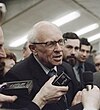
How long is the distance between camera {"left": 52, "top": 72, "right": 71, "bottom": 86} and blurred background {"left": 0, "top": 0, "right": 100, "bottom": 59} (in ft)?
17.1

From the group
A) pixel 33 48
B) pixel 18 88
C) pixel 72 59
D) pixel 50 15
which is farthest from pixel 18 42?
pixel 18 88

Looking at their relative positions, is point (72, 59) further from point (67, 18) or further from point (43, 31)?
point (67, 18)

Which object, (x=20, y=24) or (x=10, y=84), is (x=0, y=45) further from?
(x=20, y=24)

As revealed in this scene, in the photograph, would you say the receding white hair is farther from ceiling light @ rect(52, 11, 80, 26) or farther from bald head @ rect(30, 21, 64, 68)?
ceiling light @ rect(52, 11, 80, 26)

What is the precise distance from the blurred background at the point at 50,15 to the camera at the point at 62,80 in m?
5.21

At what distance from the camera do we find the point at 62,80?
1.57m

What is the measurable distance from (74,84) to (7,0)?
16.2 ft

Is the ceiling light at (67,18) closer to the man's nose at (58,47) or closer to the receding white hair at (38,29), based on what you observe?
the receding white hair at (38,29)

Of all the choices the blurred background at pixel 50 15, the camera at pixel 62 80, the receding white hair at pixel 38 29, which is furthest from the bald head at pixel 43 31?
the blurred background at pixel 50 15

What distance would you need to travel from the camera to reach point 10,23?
8508mm

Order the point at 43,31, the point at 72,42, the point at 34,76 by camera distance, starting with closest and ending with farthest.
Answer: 1. the point at 34,76
2. the point at 43,31
3. the point at 72,42

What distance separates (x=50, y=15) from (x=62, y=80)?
22.3 ft

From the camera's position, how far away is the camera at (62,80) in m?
1.56

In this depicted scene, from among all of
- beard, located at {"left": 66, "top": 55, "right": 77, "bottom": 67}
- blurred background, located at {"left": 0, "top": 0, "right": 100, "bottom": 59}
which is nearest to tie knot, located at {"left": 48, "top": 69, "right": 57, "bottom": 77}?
beard, located at {"left": 66, "top": 55, "right": 77, "bottom": 67}
